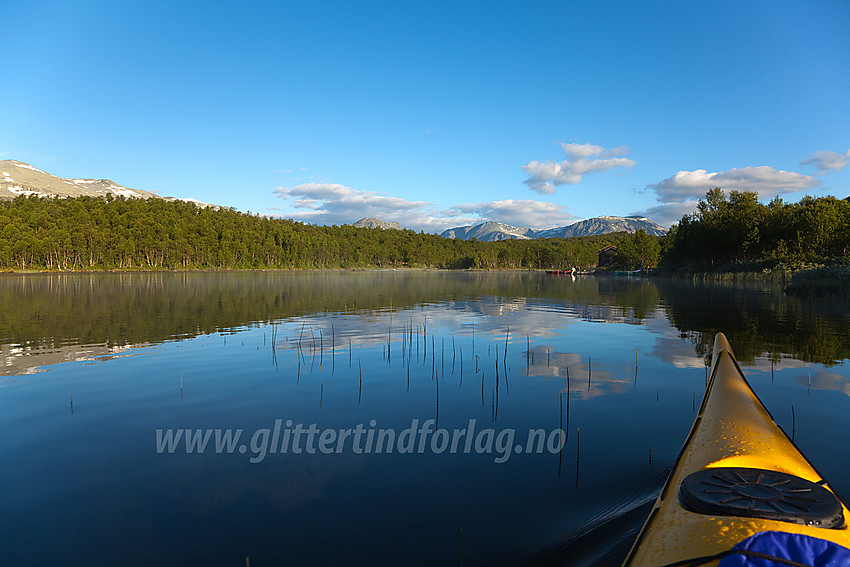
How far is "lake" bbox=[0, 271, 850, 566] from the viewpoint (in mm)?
5352

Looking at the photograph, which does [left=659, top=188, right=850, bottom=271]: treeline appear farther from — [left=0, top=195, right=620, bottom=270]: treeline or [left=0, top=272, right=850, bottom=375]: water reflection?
[left=0, top=195, right=620, bottom=270]: treeline

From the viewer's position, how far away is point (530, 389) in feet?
39.3

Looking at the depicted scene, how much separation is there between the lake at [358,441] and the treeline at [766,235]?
6377 cm

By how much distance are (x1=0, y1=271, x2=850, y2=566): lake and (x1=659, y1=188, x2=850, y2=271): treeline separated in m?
63.8

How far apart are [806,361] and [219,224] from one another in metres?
190

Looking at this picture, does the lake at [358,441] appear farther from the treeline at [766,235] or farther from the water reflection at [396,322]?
the treeline at [766,235]

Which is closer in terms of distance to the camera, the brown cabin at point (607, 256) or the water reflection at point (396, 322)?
the water reflection at point (396, 322)

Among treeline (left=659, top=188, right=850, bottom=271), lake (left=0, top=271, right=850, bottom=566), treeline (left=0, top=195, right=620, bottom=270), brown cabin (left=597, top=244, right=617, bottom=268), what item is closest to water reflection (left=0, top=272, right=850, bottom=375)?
lake (left=0, top=271, right=850, bottom=566)

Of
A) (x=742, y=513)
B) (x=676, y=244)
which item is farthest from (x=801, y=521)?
(x=676, y=244)

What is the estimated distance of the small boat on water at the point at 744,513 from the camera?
3.02 metres

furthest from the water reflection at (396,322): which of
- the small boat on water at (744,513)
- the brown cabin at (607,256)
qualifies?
the brown cabin at (607,256)

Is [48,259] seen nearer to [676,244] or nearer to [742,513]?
[742,513]

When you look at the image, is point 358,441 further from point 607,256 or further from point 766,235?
point 607,256

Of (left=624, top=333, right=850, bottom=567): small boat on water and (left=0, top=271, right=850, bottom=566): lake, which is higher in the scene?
(left=624, top=333, right=850, bottom=567): small boat on water
